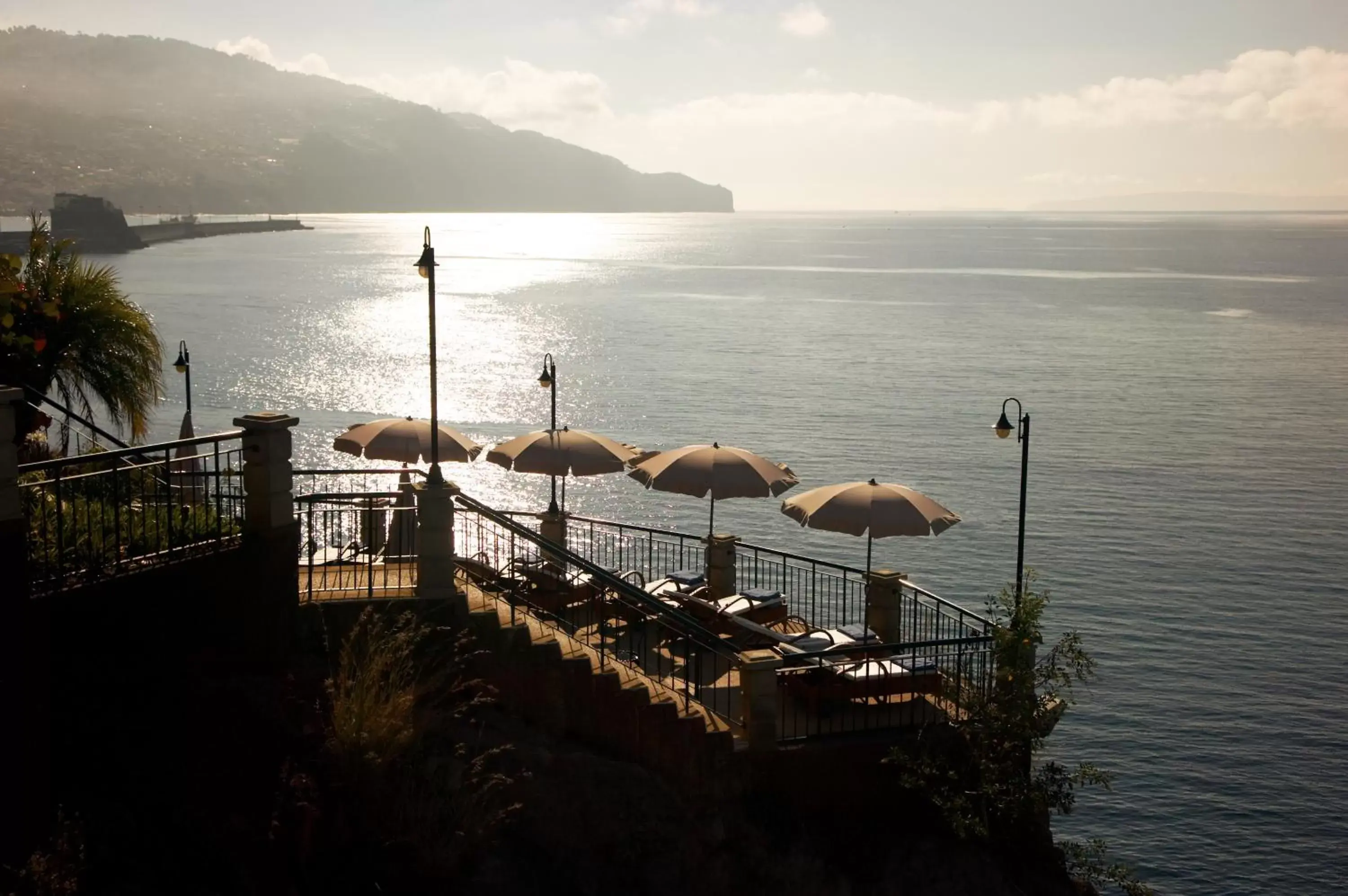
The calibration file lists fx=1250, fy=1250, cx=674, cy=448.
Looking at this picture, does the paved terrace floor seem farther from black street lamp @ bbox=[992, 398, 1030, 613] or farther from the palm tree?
the palm tree

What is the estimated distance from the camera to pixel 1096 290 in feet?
518

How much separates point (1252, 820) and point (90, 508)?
Result: 23.6 m

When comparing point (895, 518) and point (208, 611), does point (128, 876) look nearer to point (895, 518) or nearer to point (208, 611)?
point (208, 611)

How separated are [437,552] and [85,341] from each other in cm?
879

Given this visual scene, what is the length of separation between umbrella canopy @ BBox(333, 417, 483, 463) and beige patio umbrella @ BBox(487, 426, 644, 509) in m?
0.53

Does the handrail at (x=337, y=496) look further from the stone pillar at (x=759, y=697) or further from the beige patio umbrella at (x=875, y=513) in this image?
the beige patio umbrella at (x=875, y=513)

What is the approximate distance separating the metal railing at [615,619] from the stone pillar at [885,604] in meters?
2.17

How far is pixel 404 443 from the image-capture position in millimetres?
20047

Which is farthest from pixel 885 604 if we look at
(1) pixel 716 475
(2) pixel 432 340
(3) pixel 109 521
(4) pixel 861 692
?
(3) pixel 109 521

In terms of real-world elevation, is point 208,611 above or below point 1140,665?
above

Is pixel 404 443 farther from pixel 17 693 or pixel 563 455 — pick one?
pixel 17 693

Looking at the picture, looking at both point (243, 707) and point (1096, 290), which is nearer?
point (243, 707)

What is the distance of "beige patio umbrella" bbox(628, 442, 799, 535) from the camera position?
1822 centimetres

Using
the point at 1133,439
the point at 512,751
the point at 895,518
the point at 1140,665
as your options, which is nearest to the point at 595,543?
the point at 1140,665
